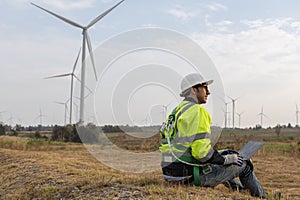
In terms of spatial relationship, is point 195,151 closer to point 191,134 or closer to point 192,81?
point 191,134

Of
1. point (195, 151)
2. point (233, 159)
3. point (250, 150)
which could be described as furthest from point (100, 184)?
point (250, 150)

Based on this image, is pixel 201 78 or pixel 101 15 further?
pixel 101 15

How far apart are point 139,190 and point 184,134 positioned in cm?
143

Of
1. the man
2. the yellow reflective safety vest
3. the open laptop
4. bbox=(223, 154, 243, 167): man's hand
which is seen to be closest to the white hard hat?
the man

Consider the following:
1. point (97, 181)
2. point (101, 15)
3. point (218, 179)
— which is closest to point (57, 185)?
point (97, 181)

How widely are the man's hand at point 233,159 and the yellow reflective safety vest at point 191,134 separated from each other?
0.32m

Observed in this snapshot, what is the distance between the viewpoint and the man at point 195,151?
17.5ft

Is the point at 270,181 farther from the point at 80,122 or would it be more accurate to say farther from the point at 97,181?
the point at 80,122

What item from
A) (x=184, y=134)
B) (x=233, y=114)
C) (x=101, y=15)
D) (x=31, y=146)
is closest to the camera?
(x=184, y=134)

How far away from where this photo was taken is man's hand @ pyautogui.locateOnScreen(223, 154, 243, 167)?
18.2 ft

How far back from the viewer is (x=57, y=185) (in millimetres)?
8031

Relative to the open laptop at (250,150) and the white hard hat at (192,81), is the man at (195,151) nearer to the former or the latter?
the white hard hat at (192,81)

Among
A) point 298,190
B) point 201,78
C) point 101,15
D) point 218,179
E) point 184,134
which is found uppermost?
point 101,15

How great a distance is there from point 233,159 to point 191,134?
799mm
